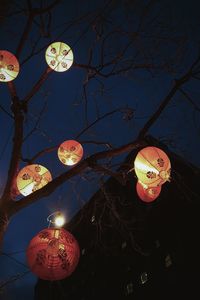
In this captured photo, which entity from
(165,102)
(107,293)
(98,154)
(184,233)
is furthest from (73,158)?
(107,293)

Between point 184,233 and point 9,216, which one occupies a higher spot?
point 9,216

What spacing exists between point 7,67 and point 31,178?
212 centimetres

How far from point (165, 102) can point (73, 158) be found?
91.4 inches

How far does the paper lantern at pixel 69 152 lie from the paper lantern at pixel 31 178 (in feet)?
2.04

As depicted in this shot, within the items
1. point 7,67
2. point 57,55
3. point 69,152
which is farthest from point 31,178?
point 57,55

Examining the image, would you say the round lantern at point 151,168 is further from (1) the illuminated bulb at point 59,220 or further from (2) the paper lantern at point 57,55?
(2) the paper lantern at point 57,55

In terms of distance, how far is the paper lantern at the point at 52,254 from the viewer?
4.64m

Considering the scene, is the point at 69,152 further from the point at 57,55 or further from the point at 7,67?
the point at 7,67

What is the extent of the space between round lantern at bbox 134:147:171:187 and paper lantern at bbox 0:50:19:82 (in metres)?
2.79

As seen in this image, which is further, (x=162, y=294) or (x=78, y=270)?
(x=78, y=270)

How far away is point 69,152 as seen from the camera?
21.8 feet

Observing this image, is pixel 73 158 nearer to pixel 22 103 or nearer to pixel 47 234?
pixel 22 103

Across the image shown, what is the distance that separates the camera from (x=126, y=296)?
59.1 feet

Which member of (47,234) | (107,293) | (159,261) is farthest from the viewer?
(107,293)
